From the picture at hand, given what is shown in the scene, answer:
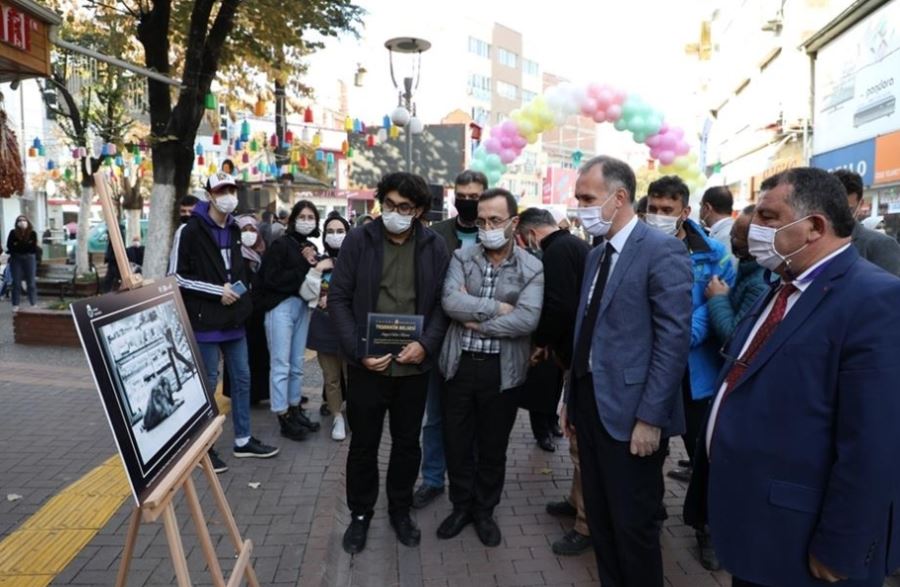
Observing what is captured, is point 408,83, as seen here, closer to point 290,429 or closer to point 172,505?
point 290,429

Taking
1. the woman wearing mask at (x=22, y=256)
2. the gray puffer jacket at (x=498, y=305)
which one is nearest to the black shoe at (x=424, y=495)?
the gray puffer jacket at (x=498, y=305)

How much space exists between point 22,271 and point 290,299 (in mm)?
10576

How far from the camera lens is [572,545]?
3.87m

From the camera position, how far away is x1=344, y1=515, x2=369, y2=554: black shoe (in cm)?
380

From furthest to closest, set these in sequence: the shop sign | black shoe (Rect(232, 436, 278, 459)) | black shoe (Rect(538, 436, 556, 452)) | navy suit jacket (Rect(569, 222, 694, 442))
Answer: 1. the shop sign
2. black shoe (Rect(538, 436, 556, 452))
3. black shoe (Rect(232, 436, 278, 459))
4. navy suit jacket (Rect(569, 222, 694, 442))

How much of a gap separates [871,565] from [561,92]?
40.4ft

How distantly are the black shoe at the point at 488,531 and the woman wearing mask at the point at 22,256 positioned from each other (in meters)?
12.4

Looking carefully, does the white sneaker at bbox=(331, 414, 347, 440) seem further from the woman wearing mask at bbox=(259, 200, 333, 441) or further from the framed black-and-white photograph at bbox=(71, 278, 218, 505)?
the framed black-and-white photograph at bbox=(71, 278, 218, 505)

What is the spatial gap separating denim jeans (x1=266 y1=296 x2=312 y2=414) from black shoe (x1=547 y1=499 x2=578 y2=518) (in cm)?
245

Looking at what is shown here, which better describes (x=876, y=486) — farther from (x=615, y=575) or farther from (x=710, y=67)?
(x=710, y=67)

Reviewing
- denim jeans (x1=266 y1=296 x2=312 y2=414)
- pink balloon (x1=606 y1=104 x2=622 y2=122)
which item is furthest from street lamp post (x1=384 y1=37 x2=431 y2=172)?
denim jeans (x1=266 y1=296 x2=312 y2=414)

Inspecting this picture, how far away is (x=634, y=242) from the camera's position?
116 inches

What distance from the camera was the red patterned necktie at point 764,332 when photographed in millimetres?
2277

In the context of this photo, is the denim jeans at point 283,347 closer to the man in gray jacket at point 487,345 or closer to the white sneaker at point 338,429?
the white sneaker at point 338,429
